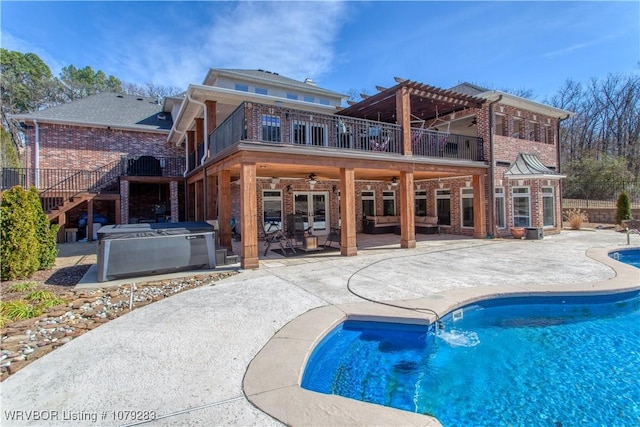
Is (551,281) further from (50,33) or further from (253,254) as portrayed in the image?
(50,33)

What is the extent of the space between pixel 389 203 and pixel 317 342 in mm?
13611

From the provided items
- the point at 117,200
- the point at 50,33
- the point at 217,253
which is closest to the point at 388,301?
the point at 217,253

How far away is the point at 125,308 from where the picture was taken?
16.1 feet

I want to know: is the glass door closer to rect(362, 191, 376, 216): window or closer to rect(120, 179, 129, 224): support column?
rect(362, 191, 376, 216): window

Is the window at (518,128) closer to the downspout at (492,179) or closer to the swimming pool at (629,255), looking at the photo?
the downspout at (492,179)

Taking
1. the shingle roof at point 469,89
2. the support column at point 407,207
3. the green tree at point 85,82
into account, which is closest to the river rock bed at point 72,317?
the support column at point 407,207

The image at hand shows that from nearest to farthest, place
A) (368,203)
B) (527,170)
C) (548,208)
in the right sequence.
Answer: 1. (527,170)
2. (548,208)
3. (368,203)

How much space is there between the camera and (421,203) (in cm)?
1598

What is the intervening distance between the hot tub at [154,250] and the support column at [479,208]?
10255mm

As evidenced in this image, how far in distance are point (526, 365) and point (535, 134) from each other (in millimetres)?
14520

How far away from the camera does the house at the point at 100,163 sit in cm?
1321

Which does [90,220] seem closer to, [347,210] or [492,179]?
[347,210]

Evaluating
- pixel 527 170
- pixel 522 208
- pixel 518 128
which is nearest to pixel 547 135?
pixel 518 128

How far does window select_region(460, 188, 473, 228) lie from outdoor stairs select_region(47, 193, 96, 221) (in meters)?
15.6
